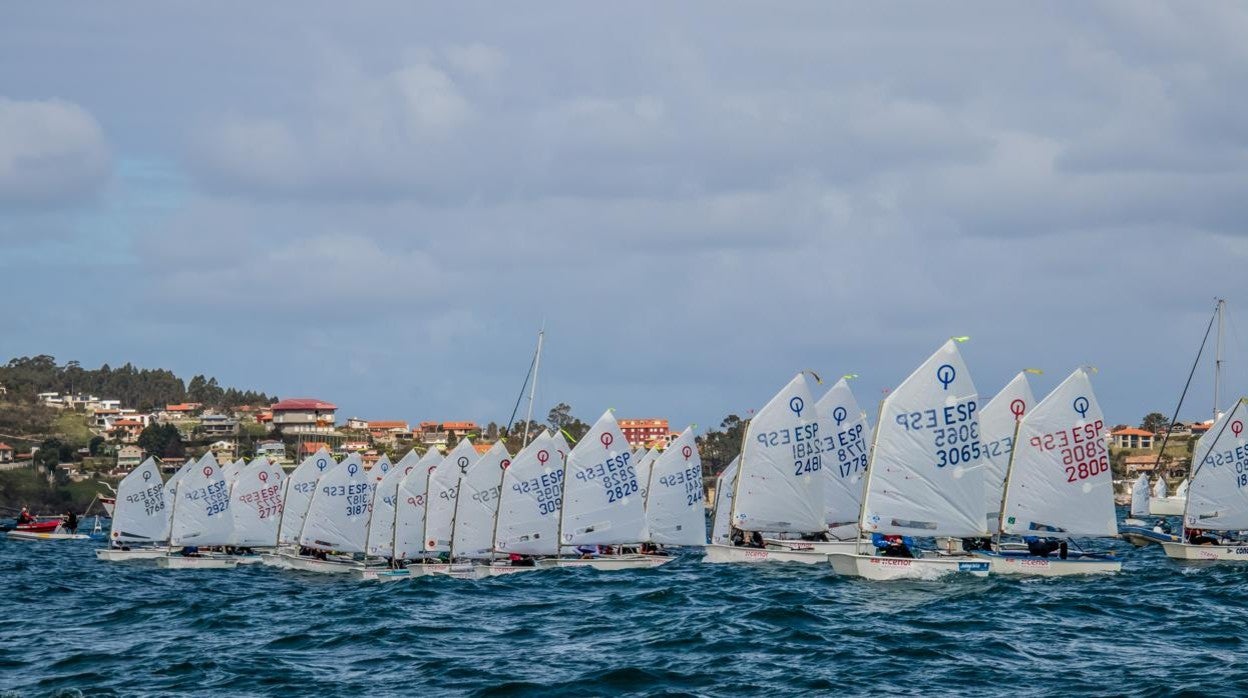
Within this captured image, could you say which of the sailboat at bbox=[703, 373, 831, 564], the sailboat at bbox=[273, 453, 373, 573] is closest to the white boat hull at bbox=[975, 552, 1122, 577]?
the sailboat at bbox=[703, 373, 831, 564]

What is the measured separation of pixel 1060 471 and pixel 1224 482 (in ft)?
56.7

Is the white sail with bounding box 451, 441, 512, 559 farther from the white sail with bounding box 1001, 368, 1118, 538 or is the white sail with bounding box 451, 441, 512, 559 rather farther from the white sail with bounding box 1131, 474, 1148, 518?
the white sail with bounding box 1131, 474, 1148, 518

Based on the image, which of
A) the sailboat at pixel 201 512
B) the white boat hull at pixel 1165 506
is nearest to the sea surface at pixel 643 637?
the sailboat at pixel 201 512

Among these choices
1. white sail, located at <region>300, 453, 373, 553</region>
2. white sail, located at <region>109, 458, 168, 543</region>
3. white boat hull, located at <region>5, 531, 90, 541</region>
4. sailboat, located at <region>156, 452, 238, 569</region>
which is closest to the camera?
white sail, located at <region>300, 453, 373, 553</region>

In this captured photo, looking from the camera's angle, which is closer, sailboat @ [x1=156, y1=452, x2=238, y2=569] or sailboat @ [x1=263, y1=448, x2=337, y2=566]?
sailboat @ [x1=263, y1=448, x2=337, y2=566]

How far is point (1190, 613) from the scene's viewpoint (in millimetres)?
46250

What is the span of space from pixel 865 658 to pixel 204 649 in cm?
1785

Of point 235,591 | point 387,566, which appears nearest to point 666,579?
point 387,566

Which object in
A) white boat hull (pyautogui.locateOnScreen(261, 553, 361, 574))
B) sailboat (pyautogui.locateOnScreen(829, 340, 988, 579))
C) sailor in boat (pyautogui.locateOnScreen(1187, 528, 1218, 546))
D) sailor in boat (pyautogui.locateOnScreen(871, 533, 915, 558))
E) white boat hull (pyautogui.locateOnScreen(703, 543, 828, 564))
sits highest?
sailboat (pyautogui.locateOnScreen(829, 340, 988, 579))

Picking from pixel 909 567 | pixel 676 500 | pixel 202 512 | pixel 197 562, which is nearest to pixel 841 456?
pixel 676 500

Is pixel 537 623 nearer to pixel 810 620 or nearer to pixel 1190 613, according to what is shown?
pixel 810 620

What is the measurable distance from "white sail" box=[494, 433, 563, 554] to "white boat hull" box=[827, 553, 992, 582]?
15814 millimetres

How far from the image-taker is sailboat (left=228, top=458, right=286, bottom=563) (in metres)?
90.4

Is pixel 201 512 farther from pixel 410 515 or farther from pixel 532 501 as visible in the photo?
pixel 532 501
